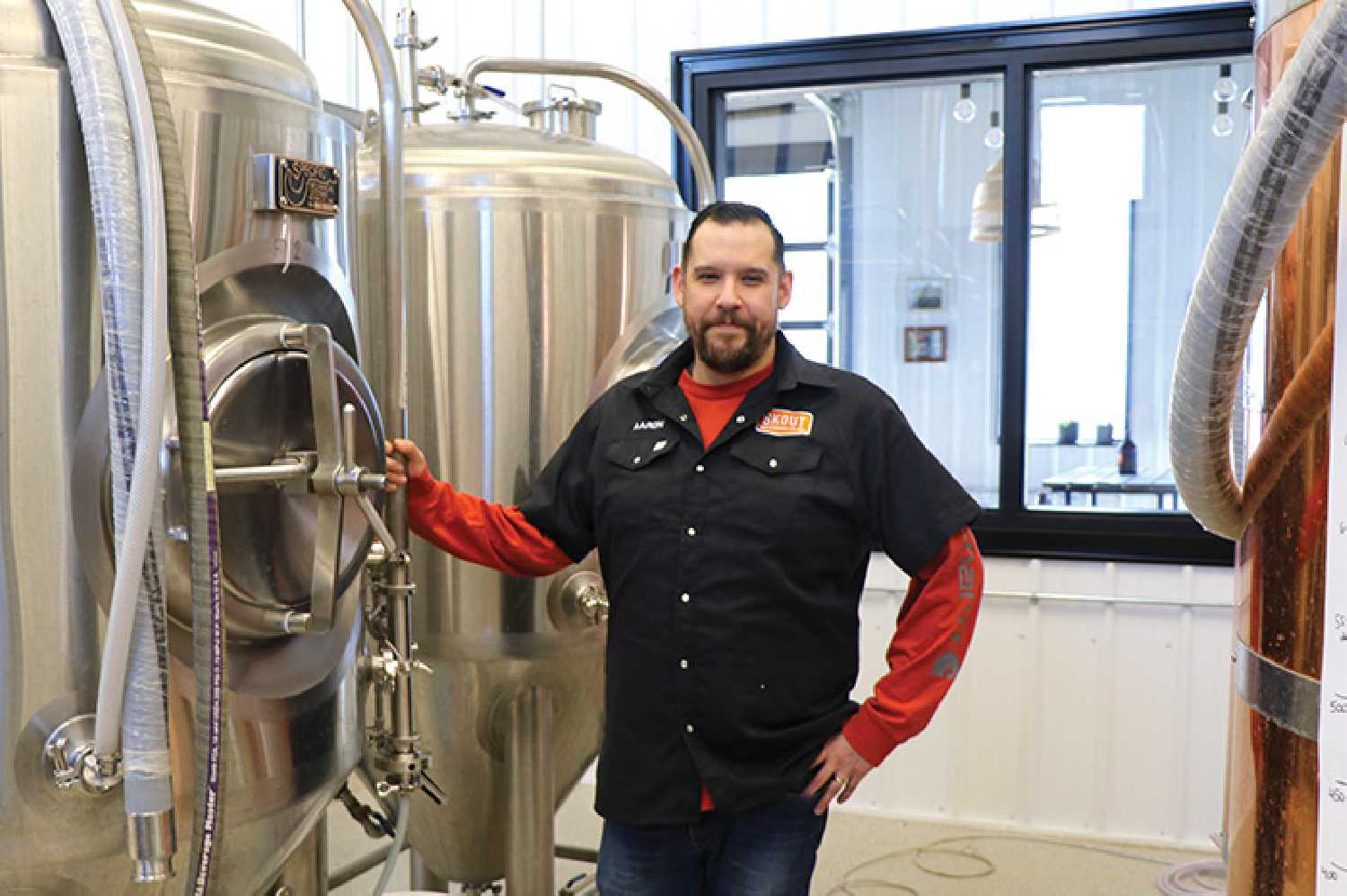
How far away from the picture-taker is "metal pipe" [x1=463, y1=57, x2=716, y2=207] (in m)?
2.58

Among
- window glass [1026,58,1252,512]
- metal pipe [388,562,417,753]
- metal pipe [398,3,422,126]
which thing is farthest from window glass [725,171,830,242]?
metal pipe [388,562,417,753]

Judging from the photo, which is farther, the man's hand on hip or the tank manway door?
the man's hand on hip

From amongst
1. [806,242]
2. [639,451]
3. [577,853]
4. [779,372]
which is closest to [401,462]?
[639,451]

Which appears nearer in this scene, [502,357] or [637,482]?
[637,482]

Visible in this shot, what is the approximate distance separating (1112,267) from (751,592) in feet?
8.41

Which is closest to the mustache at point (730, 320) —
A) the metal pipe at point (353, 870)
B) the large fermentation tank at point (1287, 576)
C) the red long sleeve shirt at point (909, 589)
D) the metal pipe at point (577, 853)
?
the red long sleeve shirt at point (909, 589)

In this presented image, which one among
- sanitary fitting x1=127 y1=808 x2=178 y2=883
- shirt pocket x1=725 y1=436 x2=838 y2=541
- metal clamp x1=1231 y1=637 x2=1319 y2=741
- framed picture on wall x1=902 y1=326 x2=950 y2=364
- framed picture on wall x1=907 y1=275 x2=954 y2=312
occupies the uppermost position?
framed picture on wall x1=907 y1=275 x2=954 y2=312

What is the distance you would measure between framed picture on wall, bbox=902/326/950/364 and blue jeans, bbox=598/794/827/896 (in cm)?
243

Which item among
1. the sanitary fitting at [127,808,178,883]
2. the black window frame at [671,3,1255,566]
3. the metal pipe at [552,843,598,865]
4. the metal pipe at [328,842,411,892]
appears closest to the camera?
the sanitary fitting at [127,808,178,883]

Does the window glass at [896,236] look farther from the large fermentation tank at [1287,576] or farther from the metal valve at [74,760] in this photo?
the metal valve at [74,760]

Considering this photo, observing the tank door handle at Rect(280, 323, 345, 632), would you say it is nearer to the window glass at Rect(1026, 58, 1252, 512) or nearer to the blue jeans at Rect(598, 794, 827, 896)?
the blue jeans at Rect(598, 794, 827, 896)

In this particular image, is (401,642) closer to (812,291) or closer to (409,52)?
(409,52)

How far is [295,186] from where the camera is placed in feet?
4.80

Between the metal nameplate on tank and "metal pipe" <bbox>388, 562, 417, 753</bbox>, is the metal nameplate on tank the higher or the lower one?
the higher one
